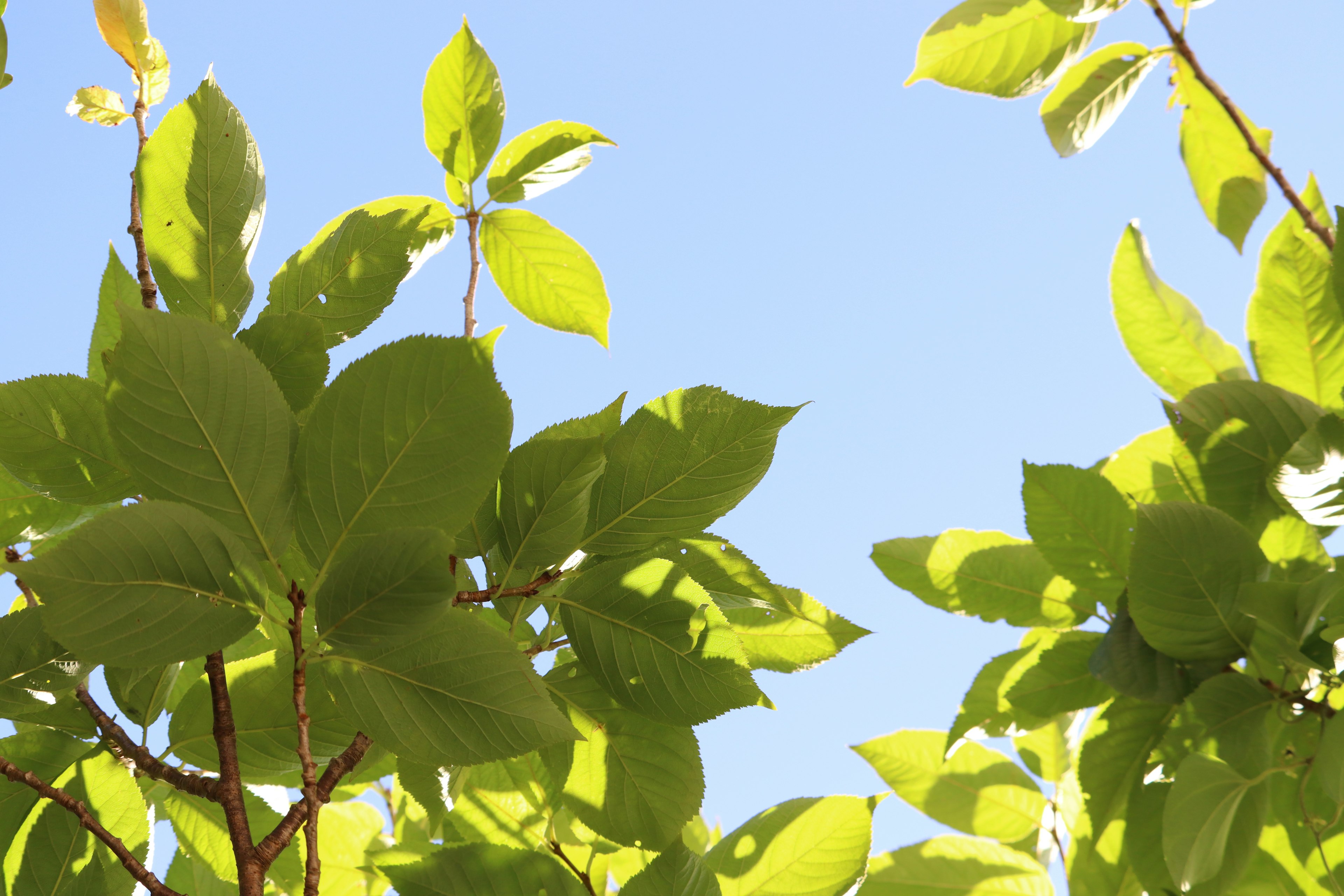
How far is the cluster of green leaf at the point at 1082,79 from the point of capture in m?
1.73

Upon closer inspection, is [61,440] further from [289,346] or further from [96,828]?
[96,828]

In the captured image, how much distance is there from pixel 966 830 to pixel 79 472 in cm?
133

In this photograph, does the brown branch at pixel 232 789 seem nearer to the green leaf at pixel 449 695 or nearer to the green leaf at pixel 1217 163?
the green leaf at pixel 449 695

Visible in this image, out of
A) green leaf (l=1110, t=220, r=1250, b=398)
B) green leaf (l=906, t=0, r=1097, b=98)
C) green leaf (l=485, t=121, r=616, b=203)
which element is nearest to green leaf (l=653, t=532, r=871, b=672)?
green leaf (l=485, t=121, r=616, b=203)

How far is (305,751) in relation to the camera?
2.03 ft

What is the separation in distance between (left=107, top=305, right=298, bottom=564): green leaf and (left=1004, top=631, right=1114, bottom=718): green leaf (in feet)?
3.28

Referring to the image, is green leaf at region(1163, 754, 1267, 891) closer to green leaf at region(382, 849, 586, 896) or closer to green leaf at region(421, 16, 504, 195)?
green leaf at region(382, 849, 586, 896)

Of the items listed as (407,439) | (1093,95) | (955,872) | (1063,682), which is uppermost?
(1093,95)

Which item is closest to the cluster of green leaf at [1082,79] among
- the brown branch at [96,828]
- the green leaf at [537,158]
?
the green leaf at [537,158]

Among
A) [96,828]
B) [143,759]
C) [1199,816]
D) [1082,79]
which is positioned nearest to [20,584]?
[143,759]

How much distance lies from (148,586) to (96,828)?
0.22 meters

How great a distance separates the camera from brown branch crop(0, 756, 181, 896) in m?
0.65

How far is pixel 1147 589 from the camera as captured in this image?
1.12 m

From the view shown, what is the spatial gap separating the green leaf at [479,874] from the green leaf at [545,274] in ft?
2.29
